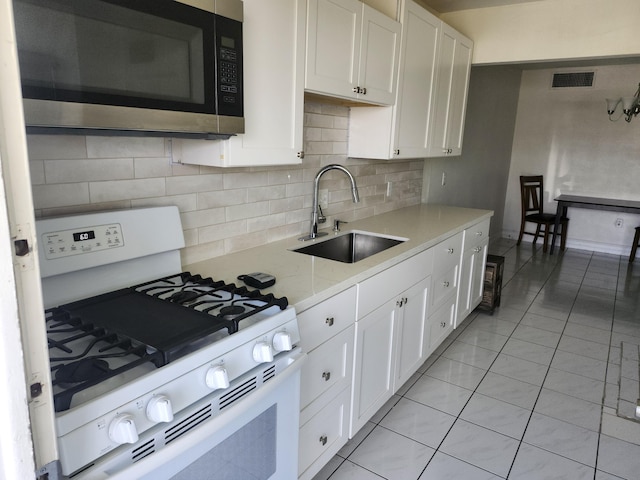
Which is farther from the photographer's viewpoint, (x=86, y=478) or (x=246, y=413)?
(x=246, y=413)

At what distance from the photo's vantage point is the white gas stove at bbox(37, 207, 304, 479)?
859mm

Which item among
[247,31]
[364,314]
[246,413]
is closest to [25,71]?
[247,31]

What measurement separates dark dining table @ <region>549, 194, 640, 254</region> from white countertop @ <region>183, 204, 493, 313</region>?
3837mm

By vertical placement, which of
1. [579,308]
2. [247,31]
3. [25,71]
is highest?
[247,31]

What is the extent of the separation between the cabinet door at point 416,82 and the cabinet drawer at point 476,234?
63cm

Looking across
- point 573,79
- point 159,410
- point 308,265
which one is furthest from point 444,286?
point 573,79

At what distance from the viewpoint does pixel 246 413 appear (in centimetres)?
116

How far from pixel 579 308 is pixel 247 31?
3740mm

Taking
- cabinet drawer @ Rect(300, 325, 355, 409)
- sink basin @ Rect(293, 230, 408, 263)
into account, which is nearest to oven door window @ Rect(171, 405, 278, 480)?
cabinet drawer @ Rect(300, 325, 355, 409)

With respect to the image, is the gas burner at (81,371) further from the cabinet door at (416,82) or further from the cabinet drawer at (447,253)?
the cabinet door at (416,82)

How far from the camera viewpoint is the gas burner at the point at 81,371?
34.8 inches

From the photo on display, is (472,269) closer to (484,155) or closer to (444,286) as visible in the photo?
(444,286)

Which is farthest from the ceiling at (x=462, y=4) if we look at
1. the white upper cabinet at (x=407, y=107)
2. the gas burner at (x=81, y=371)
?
the gas burner at (x=81, y=371)

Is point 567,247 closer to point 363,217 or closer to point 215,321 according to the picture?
point 363,217
